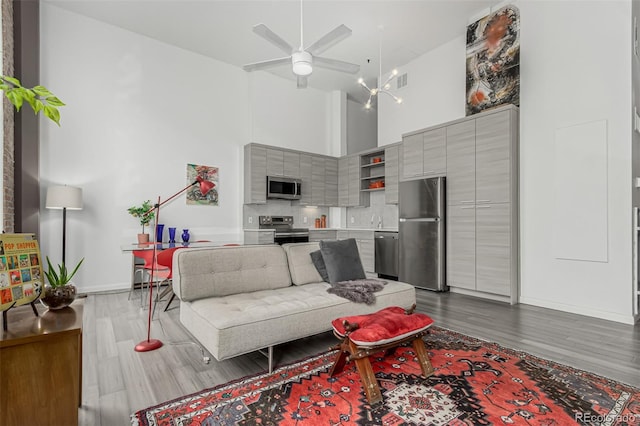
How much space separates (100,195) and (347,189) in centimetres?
437

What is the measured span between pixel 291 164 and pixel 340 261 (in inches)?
137

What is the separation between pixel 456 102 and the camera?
16.6 feet

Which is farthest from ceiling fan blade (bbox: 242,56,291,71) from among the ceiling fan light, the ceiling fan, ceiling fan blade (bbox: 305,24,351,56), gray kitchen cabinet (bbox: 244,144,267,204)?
gray kitchen cabinet (bbox: 244,144,267,204)

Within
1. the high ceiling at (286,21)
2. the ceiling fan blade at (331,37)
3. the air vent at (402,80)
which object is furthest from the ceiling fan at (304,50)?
the air vent at (402,80)

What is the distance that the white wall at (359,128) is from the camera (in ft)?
24.7

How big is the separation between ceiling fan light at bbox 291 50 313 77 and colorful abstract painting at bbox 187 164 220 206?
9.88ft

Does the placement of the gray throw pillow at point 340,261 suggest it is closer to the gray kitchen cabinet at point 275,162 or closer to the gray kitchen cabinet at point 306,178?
the gray kitchen cabinet at point 275,162

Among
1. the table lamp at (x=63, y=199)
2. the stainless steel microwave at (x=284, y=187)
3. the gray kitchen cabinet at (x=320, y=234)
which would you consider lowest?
the gray kitchen cabinet at (x=320, y=234)

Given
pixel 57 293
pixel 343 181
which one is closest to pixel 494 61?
pixel 343 181

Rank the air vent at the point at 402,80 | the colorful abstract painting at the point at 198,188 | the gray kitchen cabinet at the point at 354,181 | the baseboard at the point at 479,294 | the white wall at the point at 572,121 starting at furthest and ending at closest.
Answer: the gray kitchen cabinet at the point at 354,181 < the air vent at the point at 402,80 < the colorful abstract painting at the point at 198,188 < the baseboard at the point at 479,294 < the white wall at the point at 572,121

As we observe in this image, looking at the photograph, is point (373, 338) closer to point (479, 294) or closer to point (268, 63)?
point (268, 63)

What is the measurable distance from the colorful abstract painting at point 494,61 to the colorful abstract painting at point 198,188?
4261 mm

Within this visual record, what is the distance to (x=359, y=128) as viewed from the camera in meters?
7.74

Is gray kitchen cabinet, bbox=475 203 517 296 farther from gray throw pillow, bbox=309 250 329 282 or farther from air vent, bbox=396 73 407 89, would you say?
air vent, bbox=396 73 407 89
